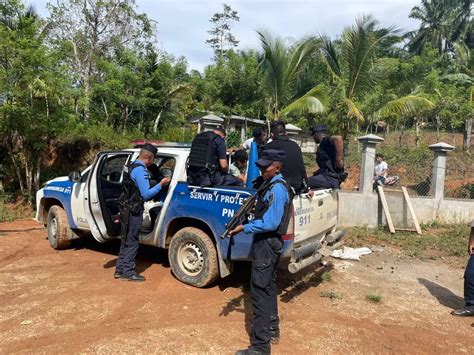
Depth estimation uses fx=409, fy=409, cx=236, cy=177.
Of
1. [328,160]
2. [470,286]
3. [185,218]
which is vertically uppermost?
[328,160]

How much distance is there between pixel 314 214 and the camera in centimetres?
480

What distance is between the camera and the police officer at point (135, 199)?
5.04 m

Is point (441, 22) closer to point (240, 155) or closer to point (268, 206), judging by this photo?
point (240, 155)

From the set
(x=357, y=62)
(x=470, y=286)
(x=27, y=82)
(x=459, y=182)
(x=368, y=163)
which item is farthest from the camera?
(x=357, y=62)

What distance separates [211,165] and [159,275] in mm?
1728

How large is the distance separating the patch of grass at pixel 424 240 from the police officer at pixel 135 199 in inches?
160

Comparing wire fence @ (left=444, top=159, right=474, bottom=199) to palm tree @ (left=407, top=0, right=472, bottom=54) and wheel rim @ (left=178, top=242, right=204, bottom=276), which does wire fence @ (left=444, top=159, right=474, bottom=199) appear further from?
palm tree @ (left=407, top=0, right=472, bottom=54)

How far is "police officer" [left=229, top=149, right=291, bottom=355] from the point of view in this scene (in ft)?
11.3

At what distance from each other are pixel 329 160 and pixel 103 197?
10.8ft

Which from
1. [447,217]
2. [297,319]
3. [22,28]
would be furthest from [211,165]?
[22,28]

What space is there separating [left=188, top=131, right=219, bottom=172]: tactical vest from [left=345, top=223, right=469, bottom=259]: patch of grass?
12.3ft

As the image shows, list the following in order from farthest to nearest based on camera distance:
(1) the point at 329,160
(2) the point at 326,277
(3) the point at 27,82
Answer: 1. (3) the point at 27,82
2. (1) the point at 329,160
3. (2) the point at 326,277

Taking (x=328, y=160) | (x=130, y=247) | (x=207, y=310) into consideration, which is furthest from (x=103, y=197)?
(x=328, y=160)

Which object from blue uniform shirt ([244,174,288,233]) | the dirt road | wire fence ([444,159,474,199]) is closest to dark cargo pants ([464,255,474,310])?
the dirt road
